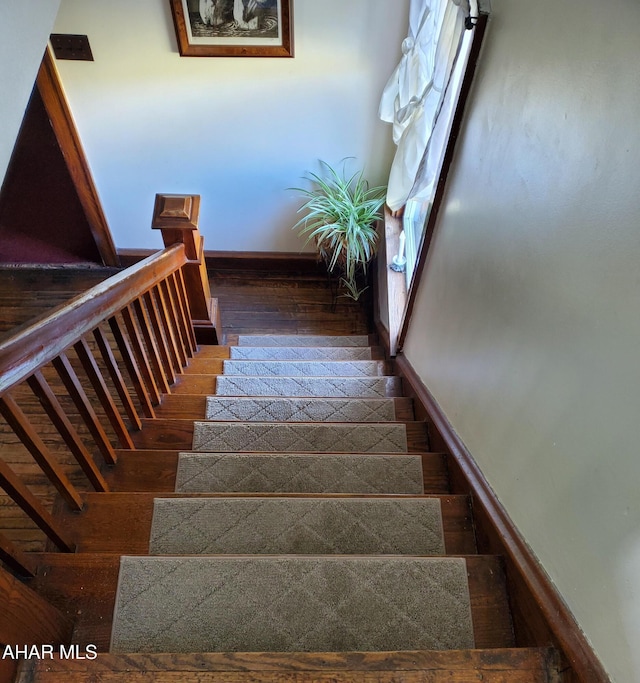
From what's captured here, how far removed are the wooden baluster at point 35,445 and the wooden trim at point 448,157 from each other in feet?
4.80

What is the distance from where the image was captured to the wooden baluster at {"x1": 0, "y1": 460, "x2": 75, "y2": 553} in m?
1.03

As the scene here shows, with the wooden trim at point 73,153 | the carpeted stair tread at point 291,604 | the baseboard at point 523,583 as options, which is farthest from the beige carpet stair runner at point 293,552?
the wooden trim at point 73,153

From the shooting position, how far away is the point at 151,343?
1870mm

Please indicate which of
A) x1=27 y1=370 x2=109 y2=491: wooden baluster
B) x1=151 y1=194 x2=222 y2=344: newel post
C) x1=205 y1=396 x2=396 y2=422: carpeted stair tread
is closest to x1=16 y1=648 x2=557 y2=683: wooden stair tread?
x1=27 y1=370 x2=109 y2=491: wooden baluster

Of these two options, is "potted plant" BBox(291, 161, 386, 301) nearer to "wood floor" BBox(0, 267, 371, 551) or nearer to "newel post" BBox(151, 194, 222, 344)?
"wood floor" BBox(0, 267, 371, 551)

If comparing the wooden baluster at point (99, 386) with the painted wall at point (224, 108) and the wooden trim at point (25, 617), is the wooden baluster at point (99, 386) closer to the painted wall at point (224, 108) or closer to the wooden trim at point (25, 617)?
the wooden trim at point (25, 617)

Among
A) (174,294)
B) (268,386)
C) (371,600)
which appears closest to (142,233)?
(174,294)

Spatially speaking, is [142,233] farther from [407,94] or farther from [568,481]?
[568,481]

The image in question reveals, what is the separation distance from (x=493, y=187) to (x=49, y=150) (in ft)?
10.6

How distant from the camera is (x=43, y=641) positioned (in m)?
0.99

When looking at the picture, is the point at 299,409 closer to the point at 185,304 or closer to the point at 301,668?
the point at 185,304

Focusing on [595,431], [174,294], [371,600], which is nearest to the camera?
[595,431]

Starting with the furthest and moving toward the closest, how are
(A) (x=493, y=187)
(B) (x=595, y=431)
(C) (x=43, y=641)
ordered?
(A) (x=493, y=187) → (C) (x=43, y=641) → (B) (x=595, y=431)

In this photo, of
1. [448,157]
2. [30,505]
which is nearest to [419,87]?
[448,157]
